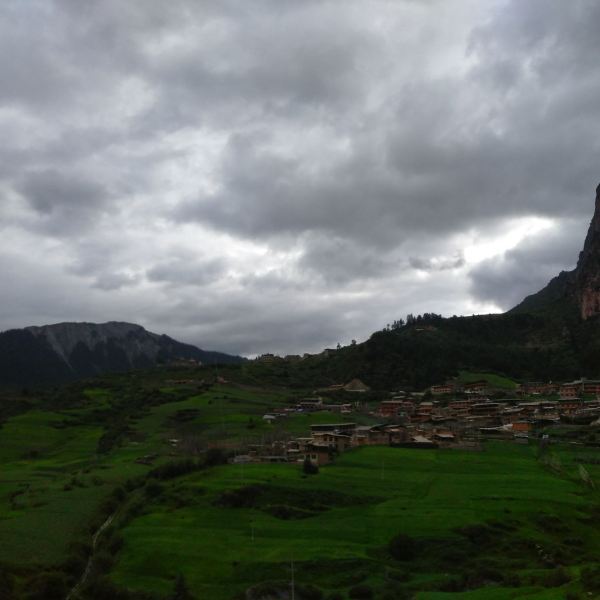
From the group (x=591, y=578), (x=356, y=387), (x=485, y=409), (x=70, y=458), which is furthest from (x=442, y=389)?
(x=591, y=578)

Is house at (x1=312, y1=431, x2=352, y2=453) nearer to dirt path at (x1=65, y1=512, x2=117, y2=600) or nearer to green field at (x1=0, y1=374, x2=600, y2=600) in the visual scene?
green field at (x1=0, y1=374, x2=600, y2=600)

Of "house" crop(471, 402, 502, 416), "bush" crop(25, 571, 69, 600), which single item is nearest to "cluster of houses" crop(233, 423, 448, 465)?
"house" crop(471, 402, 502, 416)

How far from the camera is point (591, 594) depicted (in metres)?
28.7

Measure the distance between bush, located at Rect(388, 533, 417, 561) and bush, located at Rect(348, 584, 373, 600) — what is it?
23.0 ft

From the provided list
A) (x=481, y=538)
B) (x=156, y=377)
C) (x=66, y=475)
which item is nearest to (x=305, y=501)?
(x=481, y=538)

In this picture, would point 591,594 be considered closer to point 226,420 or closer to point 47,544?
point 47,544

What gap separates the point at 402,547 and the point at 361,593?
8226 mm

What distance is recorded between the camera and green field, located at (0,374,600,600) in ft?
139

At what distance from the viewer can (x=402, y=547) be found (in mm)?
47500

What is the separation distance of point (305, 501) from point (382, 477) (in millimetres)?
10984

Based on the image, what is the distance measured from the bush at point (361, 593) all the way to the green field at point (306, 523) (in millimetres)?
93

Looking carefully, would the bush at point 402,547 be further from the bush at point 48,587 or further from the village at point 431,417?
the village at point 431,417

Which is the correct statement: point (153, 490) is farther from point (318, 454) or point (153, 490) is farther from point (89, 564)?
point (318, 454)

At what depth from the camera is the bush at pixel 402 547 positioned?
1845 inches
